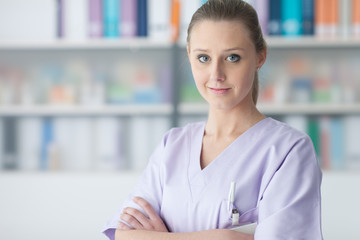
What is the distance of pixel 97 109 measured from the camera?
111 inches

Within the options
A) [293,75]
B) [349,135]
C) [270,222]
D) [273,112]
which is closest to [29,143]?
[273,112]

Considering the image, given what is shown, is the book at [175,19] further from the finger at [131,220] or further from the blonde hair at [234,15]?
the finger at [131,220]

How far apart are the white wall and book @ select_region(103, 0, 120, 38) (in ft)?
2.78

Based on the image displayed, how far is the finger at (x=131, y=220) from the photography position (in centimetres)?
118

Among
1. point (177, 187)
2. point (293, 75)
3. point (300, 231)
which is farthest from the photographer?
point (293, 75)

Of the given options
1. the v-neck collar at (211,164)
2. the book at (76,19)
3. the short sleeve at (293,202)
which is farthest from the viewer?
the book at (76,19)

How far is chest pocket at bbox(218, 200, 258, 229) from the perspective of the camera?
1067 mm

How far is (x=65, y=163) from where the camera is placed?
2963mm

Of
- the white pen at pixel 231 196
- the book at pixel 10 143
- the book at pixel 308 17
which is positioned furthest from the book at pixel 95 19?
the white pen at pixel 231 196

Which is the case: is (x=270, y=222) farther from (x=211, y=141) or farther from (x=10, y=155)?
(x=10, y=155)

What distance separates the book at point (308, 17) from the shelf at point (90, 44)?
79cm

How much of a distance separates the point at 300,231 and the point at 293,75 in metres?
1.99

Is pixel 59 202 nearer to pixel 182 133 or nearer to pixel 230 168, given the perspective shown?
pixel 182 133

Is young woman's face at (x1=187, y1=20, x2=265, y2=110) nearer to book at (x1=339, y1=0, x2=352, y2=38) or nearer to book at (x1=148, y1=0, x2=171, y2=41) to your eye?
book at (x1=148, y1=0, x2=171, y2=41)
